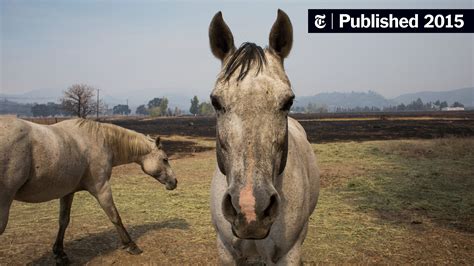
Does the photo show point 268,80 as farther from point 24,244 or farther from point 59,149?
point 24,244

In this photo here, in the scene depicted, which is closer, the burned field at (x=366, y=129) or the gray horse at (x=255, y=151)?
the gray horse at (x=255, y=151)

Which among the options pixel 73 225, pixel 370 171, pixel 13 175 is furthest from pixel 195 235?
pixel 370 171

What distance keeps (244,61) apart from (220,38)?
0.41m

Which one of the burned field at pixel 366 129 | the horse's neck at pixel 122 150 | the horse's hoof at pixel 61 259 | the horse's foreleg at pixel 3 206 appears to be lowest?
the horse's hoof at pixel 61 259

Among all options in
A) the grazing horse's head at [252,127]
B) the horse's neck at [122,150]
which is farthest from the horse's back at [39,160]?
the grazing horse's head at [252,127]

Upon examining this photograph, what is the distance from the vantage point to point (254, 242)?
2758 millimetres

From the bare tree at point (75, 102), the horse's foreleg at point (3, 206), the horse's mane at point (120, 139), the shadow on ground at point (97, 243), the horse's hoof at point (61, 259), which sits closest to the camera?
the horse's foreleg at point (3, 206)

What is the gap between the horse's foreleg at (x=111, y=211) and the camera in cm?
582

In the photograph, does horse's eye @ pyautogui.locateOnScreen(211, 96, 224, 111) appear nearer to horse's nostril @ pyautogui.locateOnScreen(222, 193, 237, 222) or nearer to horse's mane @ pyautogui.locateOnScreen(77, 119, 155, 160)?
horse's nostril @ pyautogui.locateOnScreen(222, 193, 237, 222)

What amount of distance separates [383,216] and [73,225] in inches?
292

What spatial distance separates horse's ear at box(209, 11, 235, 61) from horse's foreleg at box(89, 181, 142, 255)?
433cm

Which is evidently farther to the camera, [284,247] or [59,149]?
[59,149]

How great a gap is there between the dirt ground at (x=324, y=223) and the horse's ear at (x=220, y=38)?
13.9 feet

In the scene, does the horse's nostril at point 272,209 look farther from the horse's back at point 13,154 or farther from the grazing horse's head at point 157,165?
the grazing horse's head at point 157,165
